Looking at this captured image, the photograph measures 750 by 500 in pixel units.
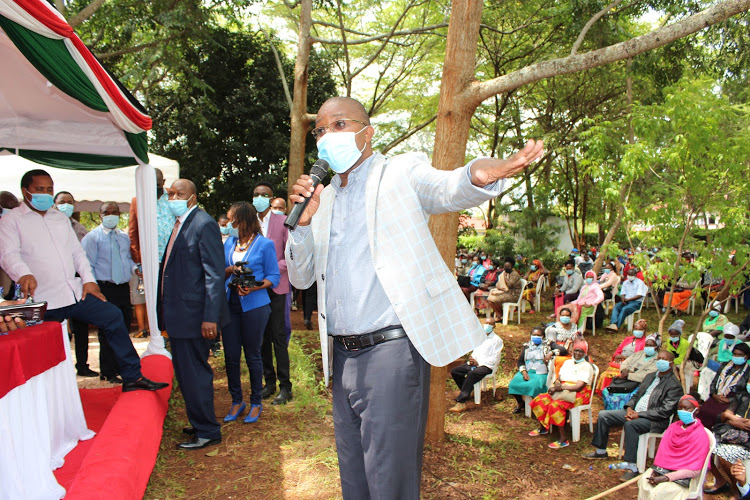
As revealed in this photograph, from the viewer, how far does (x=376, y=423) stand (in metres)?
2.10

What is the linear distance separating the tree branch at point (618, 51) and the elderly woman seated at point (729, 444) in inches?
149

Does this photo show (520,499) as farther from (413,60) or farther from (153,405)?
(413,60)

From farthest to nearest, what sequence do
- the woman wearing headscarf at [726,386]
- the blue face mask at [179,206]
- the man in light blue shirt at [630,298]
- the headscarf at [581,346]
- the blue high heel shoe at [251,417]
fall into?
the man in light blue shirt at [630,298] → the headscarf at [581,346] → the woman wearing headscarf at [726,386] → the blue high heel shoe at [251,417] → the blue face mask at [179,206]

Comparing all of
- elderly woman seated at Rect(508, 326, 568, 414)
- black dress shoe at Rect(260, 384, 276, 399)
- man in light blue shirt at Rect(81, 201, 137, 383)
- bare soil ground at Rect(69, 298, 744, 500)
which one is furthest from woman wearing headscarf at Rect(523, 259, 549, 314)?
man in light blue shirt at Rect(81, 201, 137, 383)

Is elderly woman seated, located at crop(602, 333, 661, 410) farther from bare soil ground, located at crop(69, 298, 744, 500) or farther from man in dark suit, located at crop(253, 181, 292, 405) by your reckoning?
man in dark suit, located at crop(253, 181, 292, 405)

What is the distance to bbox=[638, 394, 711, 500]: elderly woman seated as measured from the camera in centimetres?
480

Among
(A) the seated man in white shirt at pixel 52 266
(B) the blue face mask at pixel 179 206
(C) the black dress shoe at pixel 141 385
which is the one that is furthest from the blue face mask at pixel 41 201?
(C) the black dress shoe at pixel 141 385

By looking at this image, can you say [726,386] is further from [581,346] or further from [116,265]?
[116,265]

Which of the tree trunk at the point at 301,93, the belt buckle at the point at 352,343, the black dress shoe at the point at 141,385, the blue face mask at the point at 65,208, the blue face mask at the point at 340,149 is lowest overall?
the black dress shoe at the point at 141,385

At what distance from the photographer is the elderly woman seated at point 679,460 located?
480 centimetres

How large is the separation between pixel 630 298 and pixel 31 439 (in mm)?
11737

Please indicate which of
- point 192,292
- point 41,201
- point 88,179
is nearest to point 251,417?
point 192,292

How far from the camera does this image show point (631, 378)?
7.11 metres

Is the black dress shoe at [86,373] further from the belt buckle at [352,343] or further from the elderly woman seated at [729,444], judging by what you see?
the elderly woman seated at [729,444]
